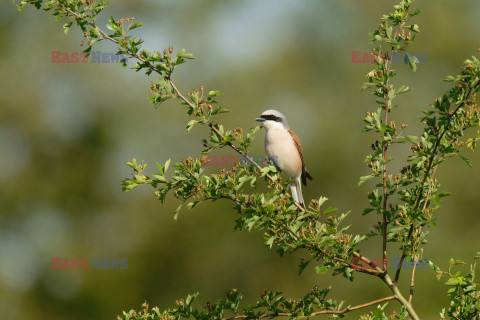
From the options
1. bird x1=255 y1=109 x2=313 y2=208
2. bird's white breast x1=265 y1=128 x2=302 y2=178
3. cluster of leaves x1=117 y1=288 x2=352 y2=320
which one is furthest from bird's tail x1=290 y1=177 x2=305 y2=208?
cluster of leaves x1=117 y1=288 x2=352 y2=320

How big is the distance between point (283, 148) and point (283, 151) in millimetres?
40

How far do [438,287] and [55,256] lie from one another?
598 inches

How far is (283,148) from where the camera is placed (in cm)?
711

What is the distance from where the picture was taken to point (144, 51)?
4145 millimetres

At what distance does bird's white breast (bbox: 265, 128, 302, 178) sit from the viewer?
23.1ft

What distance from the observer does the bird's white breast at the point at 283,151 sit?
7.03m

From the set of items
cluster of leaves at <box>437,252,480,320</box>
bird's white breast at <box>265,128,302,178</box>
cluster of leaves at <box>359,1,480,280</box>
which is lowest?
cluster of leaves at <box>437,252,480,320</box>

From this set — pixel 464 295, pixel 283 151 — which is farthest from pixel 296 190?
pixel 464 295

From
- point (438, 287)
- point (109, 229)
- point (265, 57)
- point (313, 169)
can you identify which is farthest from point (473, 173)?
point (109, 229)

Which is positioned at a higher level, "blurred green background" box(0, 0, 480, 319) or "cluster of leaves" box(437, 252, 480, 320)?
"blurred green background" box(0, 0, 480, 319)

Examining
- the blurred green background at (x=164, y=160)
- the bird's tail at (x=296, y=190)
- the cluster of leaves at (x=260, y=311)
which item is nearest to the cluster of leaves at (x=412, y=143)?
the cluster of leaves at (x=260, y=311)

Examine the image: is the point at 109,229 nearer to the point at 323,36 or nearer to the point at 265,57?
the point at 265,57

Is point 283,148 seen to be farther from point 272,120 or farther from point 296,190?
point 296,190

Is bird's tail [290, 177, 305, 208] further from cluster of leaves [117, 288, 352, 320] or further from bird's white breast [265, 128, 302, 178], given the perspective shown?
cluster of leaves [117, 288, 352, 320]
